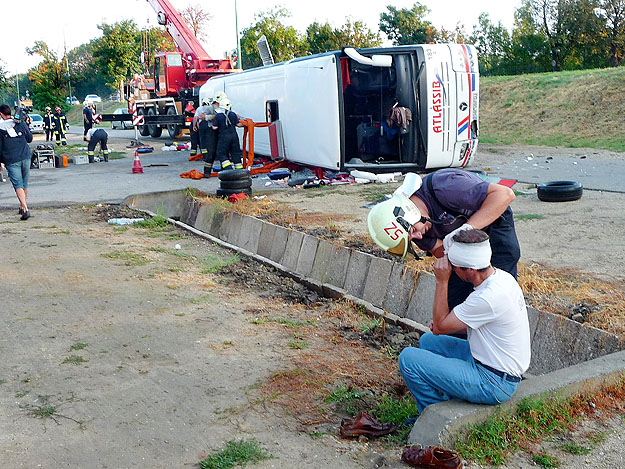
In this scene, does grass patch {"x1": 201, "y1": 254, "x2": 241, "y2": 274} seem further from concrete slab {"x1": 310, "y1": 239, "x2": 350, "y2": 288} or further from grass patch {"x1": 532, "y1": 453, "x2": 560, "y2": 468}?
grass patch {"x1": 532, "y1": 453, "x2": 560, "y2": 468}

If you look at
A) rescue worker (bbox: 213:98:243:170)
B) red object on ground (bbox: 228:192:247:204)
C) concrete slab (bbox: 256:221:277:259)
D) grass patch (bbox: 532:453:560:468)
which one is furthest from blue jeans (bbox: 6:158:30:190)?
grass patch (bbox: 532:453:560:468)

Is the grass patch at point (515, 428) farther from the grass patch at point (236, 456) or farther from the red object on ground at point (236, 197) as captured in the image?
the red object on ground at point (236, 197)

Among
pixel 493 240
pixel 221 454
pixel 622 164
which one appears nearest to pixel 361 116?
pixel 622 164

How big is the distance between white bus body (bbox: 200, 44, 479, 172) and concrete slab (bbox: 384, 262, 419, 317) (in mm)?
6443

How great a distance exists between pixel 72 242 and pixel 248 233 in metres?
2.67

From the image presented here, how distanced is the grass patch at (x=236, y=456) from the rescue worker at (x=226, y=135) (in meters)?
11.8

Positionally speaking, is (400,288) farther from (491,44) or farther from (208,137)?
(491,44)

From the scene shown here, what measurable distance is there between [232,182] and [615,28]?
33.5 m

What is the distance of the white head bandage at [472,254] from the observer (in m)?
3.71

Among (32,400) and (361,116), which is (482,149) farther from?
(32,400)

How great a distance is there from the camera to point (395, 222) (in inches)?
165

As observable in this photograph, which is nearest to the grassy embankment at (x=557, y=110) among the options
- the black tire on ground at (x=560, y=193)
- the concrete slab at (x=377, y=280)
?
the black tire on ground at (x=560, y=193)

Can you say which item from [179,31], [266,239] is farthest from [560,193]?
[179,31]

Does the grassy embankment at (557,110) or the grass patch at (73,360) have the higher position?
the grassy embankment at (557,110)
